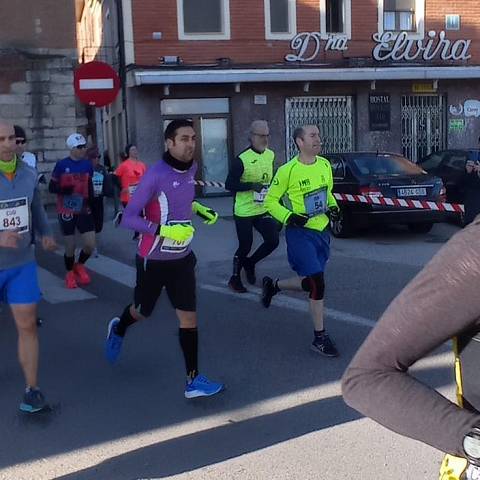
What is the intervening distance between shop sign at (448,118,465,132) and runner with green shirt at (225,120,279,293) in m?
15.2

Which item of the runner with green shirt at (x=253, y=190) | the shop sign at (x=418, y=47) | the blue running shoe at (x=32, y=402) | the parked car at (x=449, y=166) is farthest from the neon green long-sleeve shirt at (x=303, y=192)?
the shop sign at (x=418, y=47)

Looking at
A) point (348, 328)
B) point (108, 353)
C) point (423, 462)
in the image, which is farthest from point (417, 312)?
point (348, 328)

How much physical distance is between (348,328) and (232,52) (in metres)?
15.1

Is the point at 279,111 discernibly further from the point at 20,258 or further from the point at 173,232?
the point at 20,258

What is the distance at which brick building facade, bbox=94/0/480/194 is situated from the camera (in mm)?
20641

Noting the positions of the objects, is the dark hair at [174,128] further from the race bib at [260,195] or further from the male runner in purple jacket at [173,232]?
the race bib at [260,195]

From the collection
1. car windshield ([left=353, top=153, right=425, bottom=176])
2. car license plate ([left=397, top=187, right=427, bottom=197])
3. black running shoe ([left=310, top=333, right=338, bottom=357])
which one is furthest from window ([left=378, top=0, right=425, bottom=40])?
black running shoe ([left=310, top=333, right=338, bottom=357])

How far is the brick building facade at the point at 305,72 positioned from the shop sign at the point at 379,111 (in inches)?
1.1

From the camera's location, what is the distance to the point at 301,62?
21.4m

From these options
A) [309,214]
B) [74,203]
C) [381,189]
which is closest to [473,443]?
[309,214]

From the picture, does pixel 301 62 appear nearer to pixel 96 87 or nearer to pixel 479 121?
pixel 479 121

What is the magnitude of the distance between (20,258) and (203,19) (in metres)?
17.1

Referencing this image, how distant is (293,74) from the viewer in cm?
2094

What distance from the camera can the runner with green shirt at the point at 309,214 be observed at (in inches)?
252
